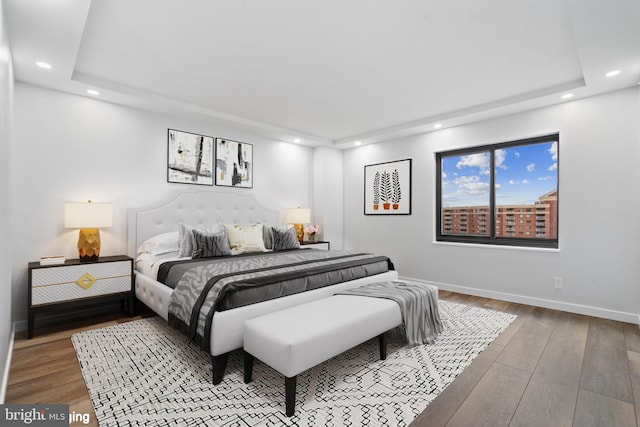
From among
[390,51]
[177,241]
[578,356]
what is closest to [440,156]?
[390,51]

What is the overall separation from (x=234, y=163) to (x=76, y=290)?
2.45 meters

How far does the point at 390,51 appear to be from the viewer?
256 centimetres

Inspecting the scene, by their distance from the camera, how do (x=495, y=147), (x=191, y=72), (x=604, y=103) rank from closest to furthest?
(x=191, y=72) → (x=604, y=103) → (x=495, y=147)

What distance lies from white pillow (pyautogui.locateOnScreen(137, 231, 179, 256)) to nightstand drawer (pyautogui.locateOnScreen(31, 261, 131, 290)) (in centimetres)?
27

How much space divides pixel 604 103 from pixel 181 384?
184 inches

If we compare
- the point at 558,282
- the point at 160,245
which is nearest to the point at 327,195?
the point at 160,245

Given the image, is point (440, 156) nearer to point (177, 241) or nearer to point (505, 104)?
point (505, 104)

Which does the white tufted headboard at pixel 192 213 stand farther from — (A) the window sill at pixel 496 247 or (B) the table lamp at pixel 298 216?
(A) the window sill at pixel 496 247

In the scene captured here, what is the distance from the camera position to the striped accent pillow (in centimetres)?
337

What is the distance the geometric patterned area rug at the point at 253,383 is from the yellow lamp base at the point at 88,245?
784 millimetres

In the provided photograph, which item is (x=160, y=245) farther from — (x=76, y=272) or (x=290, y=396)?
(x=290, y=396)

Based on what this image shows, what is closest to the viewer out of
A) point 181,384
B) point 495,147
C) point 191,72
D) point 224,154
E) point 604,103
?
point 181,384

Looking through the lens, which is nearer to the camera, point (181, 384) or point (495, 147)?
point (181, 384)

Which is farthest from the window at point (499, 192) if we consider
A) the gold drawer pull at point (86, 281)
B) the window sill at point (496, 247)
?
the gold drawer pull at point (86, 281)
